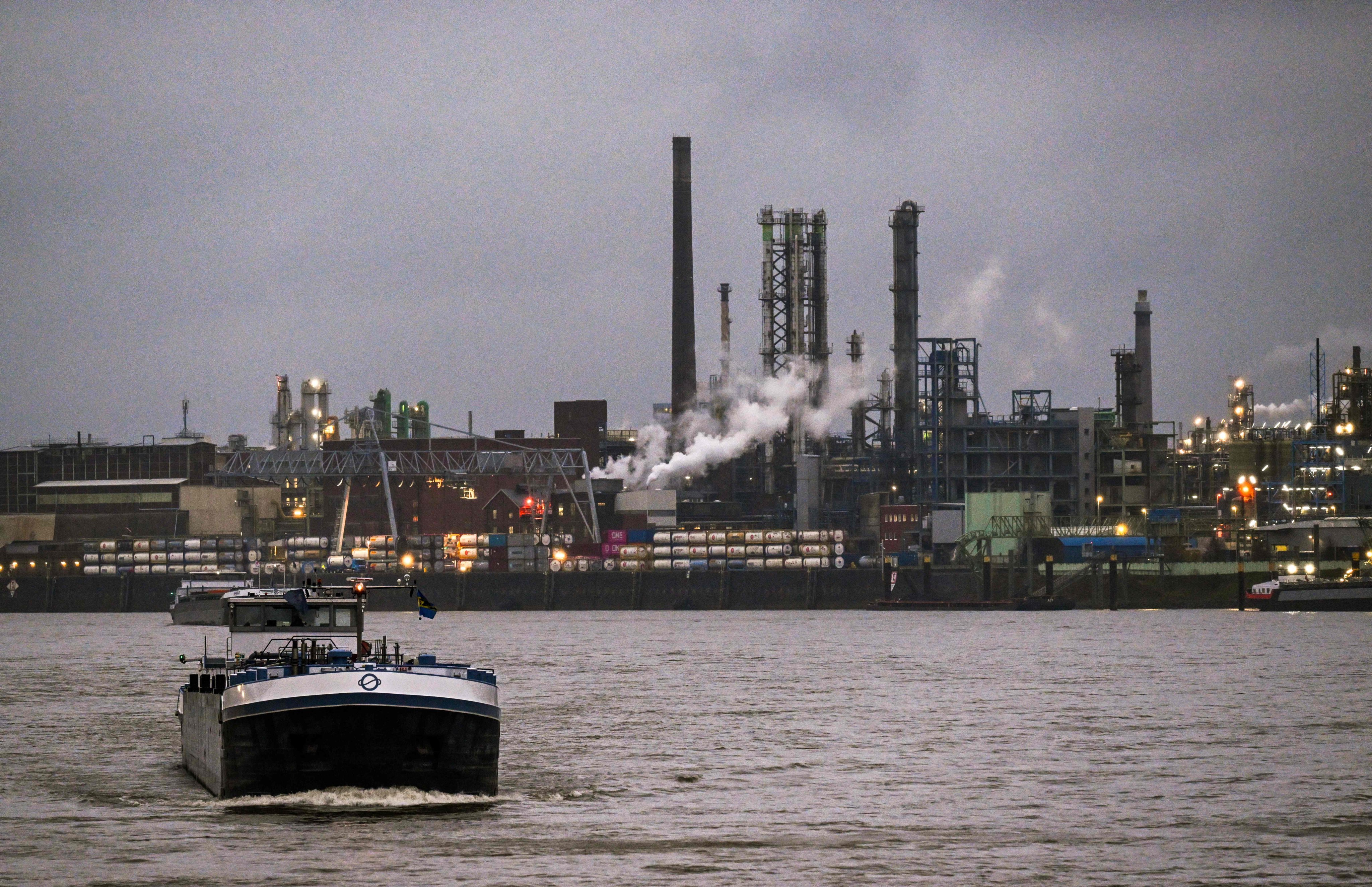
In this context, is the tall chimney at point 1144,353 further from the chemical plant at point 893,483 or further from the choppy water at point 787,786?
the choppy water at point 787,786

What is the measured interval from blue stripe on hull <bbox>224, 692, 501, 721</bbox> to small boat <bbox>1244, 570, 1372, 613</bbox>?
121843 mm

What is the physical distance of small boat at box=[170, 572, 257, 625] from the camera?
140m

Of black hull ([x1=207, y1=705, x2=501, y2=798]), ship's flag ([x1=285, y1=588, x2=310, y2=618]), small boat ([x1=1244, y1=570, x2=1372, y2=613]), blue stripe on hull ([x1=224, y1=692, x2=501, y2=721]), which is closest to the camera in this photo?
blue stripe on hull ([x1=224, y1=692, x2=501, y2=721])

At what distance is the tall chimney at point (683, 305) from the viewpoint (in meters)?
187

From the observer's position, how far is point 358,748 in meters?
33.8

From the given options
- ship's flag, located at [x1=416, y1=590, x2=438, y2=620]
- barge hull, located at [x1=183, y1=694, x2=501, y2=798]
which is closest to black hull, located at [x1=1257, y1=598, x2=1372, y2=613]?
ship's flag, located at [x1=416, y1=590, x2=438, y2=620]

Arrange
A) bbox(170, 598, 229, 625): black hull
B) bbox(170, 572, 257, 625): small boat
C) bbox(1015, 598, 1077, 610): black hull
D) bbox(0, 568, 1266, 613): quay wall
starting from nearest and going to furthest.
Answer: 1. bbox(170, 598, 229, 625): black hull
2. bbox(170, 572, 257, 625): small boat
3. bbox(1015, 598, 1077, 610): black hull
4. bbox(0, 568, 1266, 613): quay wall

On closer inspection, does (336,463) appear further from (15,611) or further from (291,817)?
(291,817)

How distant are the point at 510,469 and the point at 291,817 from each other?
15358 centimetres

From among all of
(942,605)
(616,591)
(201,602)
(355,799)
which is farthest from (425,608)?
(616,591)

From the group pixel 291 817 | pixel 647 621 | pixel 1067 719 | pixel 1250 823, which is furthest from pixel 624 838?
pixel 647 621

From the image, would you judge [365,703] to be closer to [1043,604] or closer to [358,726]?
[358,726]

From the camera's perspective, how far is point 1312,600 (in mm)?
146875

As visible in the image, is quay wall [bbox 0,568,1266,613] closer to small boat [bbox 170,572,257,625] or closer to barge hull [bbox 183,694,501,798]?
small boat [bbox 170,572,257,625]
